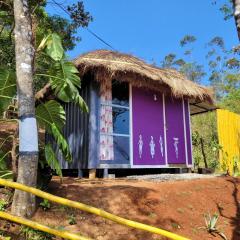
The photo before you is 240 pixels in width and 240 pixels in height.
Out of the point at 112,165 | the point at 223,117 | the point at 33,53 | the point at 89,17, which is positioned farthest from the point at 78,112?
the point at 223,117

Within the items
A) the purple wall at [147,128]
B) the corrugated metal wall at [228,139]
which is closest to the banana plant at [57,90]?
the purple wall at [147,128]

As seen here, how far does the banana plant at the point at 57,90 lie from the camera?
509cm

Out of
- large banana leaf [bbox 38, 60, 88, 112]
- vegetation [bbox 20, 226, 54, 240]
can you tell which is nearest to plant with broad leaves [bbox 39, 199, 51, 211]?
vegetation [bbox 20, 226, 54, 240]

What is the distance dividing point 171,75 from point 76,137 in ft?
9.59

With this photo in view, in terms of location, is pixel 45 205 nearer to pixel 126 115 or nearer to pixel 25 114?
pixel 25 114

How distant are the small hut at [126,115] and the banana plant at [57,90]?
1.89 metres

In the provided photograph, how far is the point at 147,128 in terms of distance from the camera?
9.02 meters

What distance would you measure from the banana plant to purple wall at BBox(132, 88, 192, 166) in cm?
304

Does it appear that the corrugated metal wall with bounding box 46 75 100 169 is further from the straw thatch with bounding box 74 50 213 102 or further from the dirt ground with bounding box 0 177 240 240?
the dirt ground with bounding box 0 177 240 240

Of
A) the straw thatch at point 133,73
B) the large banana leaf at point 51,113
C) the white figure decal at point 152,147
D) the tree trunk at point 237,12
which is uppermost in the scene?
the straw thatch at point 133,73

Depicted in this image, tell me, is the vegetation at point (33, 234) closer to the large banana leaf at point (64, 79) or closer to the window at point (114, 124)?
the large banana leaf at point (64, 79)

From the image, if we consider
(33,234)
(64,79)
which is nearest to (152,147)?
(64,79)

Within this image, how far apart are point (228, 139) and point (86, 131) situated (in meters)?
5.31

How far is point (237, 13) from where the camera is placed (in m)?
2.98
